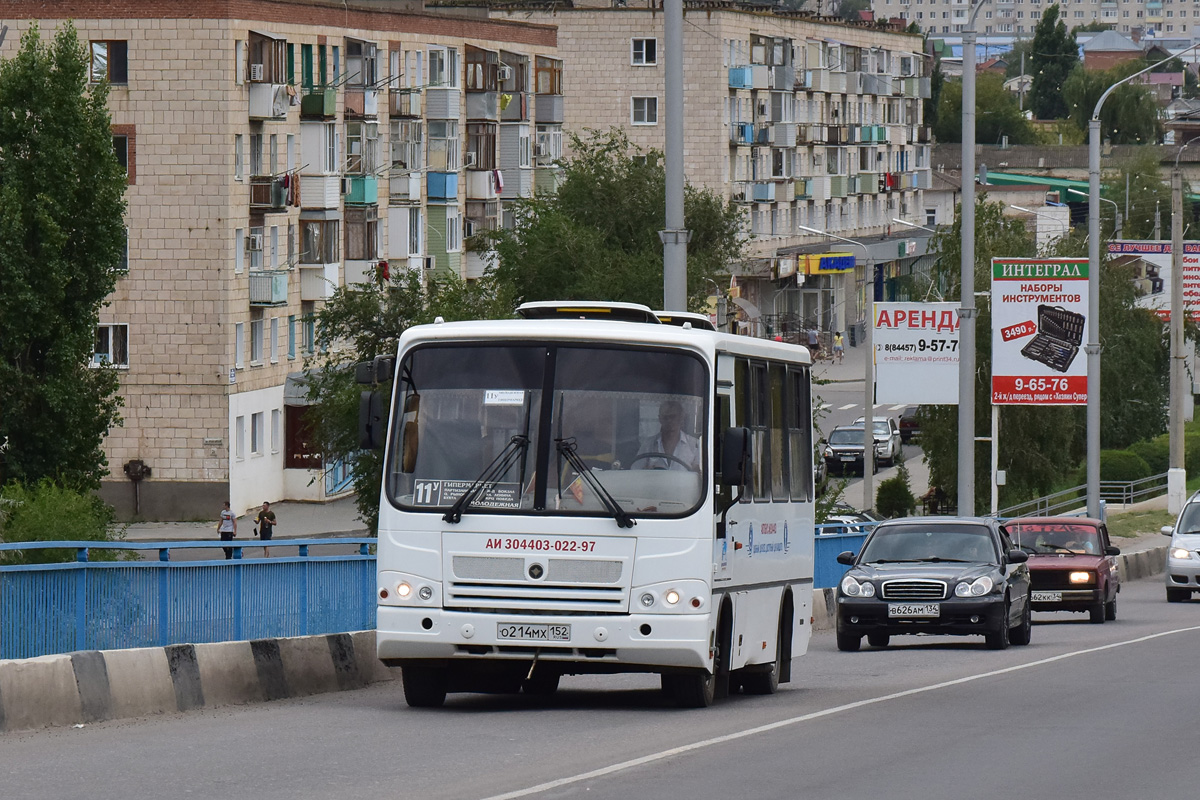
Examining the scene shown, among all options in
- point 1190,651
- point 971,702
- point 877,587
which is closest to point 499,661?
point 971,702

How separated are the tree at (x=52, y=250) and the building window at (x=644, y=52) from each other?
149 feet

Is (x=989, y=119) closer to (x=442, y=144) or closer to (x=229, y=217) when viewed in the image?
(x=442, y=144)

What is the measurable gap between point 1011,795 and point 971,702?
201 inches

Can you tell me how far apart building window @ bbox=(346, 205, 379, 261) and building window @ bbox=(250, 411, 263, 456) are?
8077 mm

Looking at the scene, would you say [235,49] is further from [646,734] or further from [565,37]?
[646,734]

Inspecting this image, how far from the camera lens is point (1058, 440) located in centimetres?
5684

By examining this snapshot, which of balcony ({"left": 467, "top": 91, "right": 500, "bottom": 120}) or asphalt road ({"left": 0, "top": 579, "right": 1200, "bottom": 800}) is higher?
balcony ({"left": 467, "top": 91, "right": 500, "bottom": 120})

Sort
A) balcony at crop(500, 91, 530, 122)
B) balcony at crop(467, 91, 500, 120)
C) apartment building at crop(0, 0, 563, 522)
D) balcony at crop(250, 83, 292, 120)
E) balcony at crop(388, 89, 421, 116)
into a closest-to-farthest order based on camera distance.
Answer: apartment building at crop(0, 0, 563, 522), balcony at crop(250, 83, 292, 120), balcony at crop(388, 89, 421, 116), balcony at crop(467, 91, 500, 120), balcony at crop(500, 91, 530, 122)

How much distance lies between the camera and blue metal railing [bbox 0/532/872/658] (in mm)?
13562

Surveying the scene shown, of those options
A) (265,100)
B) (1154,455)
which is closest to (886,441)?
(1154,455)

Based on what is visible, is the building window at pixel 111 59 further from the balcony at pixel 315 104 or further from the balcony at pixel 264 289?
the balcony at pixel 315 104

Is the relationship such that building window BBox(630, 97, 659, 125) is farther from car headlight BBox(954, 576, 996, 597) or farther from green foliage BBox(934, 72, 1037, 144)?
green foliage BBox(934, 72, 1037, 144)

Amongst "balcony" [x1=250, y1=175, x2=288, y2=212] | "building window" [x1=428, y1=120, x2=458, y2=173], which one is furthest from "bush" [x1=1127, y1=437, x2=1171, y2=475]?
"balcony" [x1=250, y1=175, x2=288, y2=212]

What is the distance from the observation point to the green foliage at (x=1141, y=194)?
137 metres
